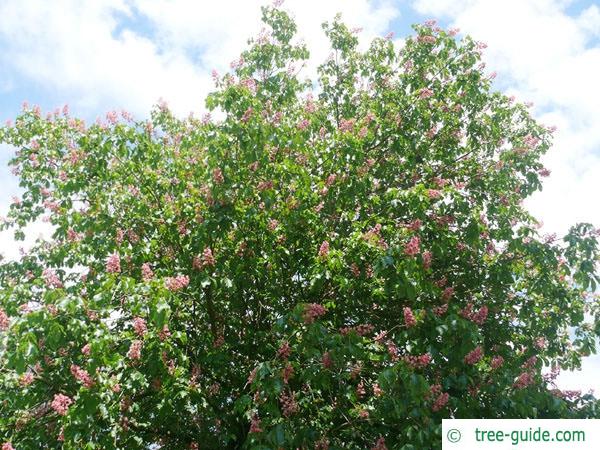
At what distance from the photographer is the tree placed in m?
5.00

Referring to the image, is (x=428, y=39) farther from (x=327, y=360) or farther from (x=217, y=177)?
(x=327, y=360)

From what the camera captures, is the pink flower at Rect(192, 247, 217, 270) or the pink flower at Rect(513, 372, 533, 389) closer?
the pink flower at Rect(513, 372, 533, 389)

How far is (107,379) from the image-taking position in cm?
Answer: 467

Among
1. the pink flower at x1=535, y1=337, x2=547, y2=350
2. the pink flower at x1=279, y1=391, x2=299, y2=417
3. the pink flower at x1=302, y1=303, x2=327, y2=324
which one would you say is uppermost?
the pink flower at x1=535, y1=337, x2=547, y2=350

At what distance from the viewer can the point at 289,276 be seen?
7.20 meters

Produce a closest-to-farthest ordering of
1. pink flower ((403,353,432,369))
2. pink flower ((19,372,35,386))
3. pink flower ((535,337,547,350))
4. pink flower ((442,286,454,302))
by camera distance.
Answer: pink flower ((403,353,432,369)) < pink flower ((19,372,35,386)) < pink flower ((442,286,454,302)) < pink flower ((535,337,547,350))

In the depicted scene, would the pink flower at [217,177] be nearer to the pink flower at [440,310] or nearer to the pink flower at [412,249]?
the pink flower at [412,249]

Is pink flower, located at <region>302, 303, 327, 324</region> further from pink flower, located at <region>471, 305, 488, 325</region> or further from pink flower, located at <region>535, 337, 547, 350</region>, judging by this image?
pink flower, located at <region>535, 337, 547, 350</region>

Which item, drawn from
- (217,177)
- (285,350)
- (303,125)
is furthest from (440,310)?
(303,125)

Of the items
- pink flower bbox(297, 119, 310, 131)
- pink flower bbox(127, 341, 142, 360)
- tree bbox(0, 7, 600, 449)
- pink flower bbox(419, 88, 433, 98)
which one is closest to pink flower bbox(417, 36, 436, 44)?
tree bbox(0, 7, 600, 449)

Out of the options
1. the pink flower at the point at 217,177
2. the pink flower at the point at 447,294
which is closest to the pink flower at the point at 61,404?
the pink flower at the point at 217,177

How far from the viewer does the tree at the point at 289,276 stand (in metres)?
5.00

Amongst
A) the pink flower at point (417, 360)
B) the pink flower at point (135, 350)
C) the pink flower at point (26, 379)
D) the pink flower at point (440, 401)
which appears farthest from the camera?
the pink flower at point (26, 379)

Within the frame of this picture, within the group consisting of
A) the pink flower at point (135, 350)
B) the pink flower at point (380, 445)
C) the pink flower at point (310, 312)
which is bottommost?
the pink flower at point (380, 445)
